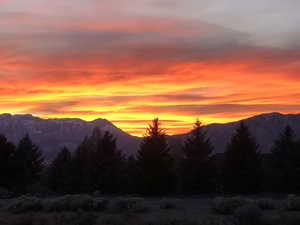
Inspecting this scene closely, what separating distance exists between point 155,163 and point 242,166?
8030mm

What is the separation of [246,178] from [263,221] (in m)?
27.8

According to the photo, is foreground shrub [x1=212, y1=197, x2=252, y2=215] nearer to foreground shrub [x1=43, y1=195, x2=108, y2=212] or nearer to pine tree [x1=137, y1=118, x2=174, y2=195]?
foreground shrub [x1=43, y1=195, x2=108, y2=212]

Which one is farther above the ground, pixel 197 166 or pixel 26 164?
pixel 26 164

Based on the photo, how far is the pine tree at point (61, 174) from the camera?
60281 mm

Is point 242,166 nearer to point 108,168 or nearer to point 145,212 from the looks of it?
point 108,168

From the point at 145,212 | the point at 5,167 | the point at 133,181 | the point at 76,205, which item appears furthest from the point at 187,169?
the point at 76,205

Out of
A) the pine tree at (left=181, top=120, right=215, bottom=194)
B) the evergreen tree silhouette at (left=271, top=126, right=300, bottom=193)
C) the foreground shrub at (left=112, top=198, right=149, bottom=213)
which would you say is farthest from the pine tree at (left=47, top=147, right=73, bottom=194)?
the foreground shrub at (left=112, top=198, right=149, bottom=213)

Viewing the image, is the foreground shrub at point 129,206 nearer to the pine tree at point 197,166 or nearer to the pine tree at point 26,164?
the pine tree at point 197,166

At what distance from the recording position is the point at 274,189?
47.0m

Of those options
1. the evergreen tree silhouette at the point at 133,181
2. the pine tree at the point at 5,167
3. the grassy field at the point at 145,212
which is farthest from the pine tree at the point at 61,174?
the grassy field at the point at 145,212

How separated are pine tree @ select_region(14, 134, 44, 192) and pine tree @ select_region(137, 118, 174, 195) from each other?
12.8 m

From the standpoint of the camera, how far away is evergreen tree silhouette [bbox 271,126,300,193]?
47.6 m

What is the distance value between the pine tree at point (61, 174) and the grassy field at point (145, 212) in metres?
34.2

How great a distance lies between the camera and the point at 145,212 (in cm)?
2222
